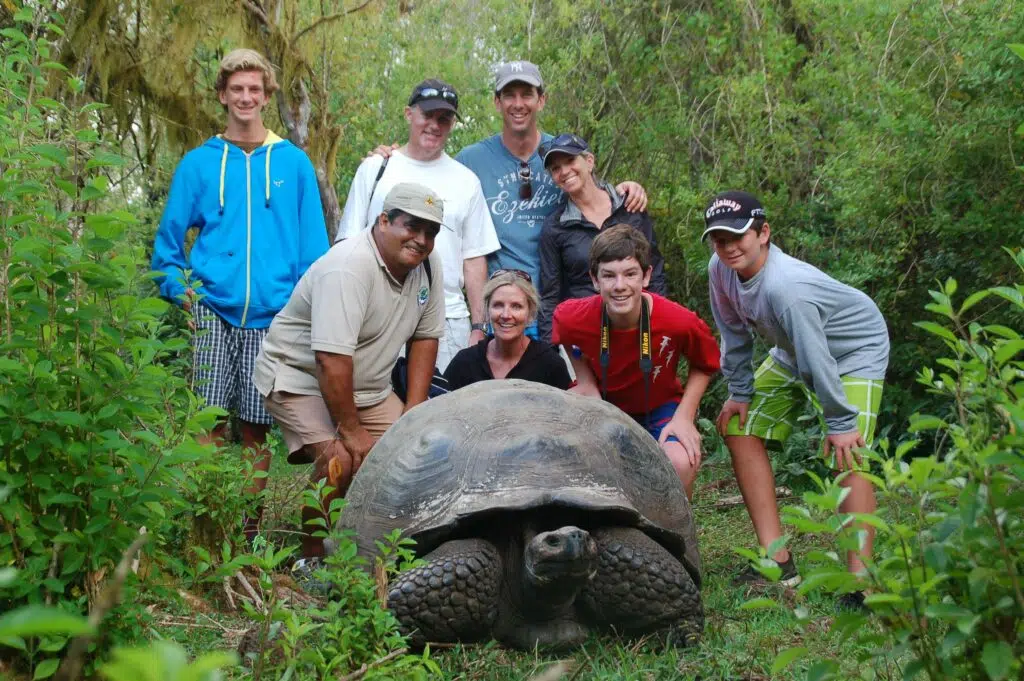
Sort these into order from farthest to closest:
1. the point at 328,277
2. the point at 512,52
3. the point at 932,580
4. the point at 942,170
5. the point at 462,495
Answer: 1. the point at 512,52
2. the point at 942,170
3. the point at 328,277
4. the point at 462,495
5. the point at 932,580

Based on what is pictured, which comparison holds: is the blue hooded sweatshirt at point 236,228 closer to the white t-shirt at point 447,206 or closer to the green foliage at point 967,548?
the white t-shirt at point 447,206

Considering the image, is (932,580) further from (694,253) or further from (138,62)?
(138,62)

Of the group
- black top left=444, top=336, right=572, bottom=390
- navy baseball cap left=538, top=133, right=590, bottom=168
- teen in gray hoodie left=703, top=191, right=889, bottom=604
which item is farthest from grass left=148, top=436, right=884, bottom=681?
navy baseball cap left=538, top=133, right=590, bottom=168

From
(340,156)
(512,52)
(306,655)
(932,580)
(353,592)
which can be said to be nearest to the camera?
(932,580)

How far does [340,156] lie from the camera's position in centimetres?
947

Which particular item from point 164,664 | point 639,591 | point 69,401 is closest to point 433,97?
point 639,591

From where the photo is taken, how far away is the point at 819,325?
12.1 feet

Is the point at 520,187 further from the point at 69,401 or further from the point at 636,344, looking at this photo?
the point at 69,401

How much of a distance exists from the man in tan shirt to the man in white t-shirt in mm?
370

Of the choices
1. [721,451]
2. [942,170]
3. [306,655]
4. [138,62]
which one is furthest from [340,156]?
[306,655]

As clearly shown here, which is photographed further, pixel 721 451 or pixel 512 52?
pixel 512 52

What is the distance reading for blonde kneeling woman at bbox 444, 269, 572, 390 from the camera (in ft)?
14.1

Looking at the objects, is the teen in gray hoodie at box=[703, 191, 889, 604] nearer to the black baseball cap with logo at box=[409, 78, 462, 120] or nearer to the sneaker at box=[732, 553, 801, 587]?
the sneaker at box=[732, 553, 801, 587]

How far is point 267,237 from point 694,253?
288 cm
